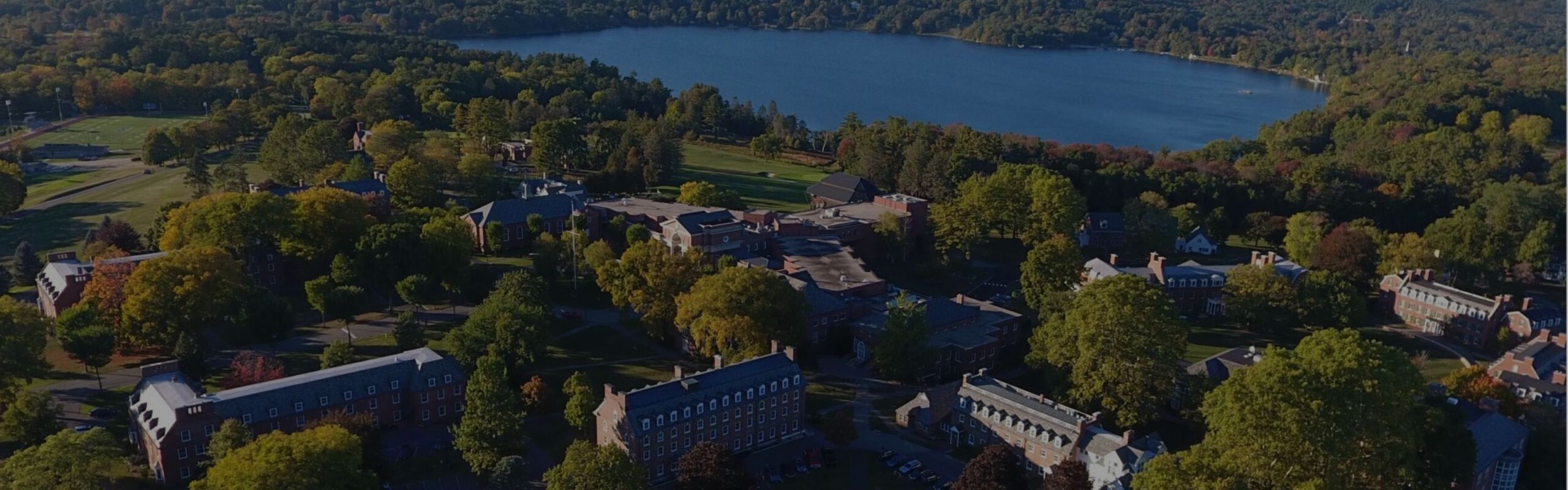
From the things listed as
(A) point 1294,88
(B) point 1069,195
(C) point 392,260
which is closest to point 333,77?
(C) point 392,260

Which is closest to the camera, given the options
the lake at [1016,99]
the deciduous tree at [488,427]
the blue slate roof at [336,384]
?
the deciduous tree at [488,427]

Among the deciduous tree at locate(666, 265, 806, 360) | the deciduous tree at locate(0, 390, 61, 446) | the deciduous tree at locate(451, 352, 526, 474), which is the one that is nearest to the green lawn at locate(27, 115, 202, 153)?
the deciduous tree at locate(0, 390, 61, 446)

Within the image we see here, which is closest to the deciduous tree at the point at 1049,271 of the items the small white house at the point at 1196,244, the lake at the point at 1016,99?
the small white house at the point at 1196,244

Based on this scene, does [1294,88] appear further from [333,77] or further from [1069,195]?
[333,77]

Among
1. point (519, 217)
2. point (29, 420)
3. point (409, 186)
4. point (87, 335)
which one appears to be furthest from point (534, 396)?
point (409, 186)

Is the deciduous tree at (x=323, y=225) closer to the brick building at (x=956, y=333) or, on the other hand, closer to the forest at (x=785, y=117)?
the forest at (x=785, y=117)

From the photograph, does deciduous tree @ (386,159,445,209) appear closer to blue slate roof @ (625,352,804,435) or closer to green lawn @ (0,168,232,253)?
green lawn @ (0,168,232,253)

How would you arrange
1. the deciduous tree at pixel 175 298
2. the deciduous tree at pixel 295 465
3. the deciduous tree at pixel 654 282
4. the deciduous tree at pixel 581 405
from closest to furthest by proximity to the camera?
the deciduous tree at pixel 295 465, the deciduous tree at pixel 581 405, the deciduous tree at pixel 175 298, the deciduous tree at pixel 654 282

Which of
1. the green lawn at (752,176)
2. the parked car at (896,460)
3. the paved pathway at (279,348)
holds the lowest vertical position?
the parked car at (896,460)
